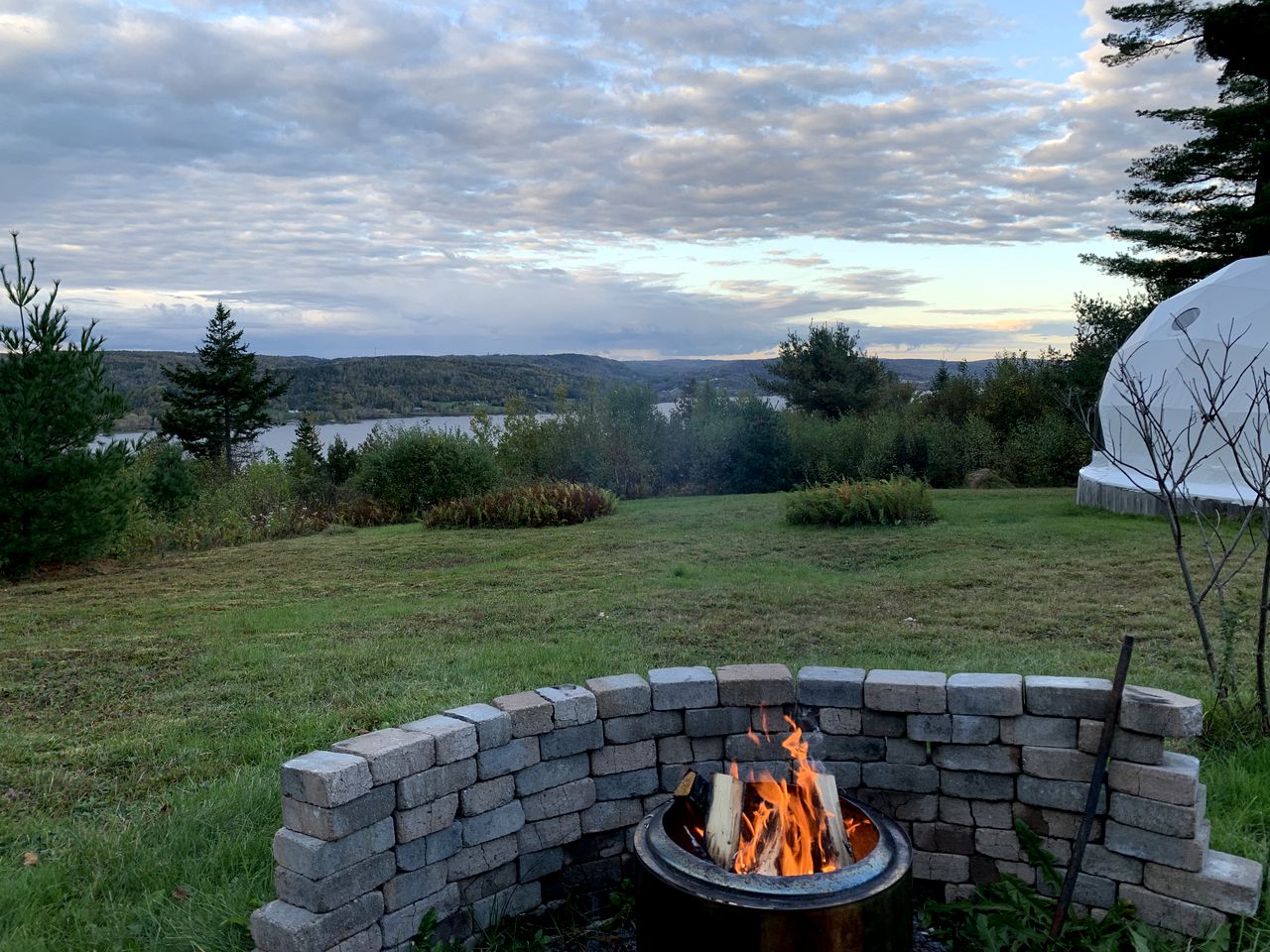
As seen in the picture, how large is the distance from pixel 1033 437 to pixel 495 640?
598 inches

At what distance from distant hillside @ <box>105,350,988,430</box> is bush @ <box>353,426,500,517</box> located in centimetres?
409

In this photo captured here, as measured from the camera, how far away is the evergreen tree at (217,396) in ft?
106

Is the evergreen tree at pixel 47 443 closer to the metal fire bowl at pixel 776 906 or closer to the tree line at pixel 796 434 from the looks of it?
the tree line at pixel 796 434

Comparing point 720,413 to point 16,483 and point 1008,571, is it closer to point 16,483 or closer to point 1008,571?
point 1008,571

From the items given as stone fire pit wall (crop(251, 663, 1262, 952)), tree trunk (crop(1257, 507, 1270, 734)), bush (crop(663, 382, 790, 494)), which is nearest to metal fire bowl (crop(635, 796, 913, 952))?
stone fire pit wall (crop(251, 663, 1262, 952))

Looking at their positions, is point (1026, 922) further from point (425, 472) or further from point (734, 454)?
point (734, 454)

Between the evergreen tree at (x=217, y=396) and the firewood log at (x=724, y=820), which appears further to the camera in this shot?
the evergreen tree at (x=217, y=396)

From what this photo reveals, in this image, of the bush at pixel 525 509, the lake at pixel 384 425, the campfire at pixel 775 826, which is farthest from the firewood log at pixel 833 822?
the bush at pixel 525 509

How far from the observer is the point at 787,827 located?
251 centimetres

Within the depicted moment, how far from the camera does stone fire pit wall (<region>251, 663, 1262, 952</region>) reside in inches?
103

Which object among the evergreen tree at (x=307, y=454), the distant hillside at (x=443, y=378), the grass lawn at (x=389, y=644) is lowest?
the grass lawn at (x=389, y=644)

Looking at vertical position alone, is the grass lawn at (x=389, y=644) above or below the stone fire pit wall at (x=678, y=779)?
below

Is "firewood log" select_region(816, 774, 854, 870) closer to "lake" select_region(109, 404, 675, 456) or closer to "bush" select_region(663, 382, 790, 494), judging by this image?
"lake" select_region(109, 404, 675, 456)

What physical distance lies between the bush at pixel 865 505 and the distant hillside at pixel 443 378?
8399mm
